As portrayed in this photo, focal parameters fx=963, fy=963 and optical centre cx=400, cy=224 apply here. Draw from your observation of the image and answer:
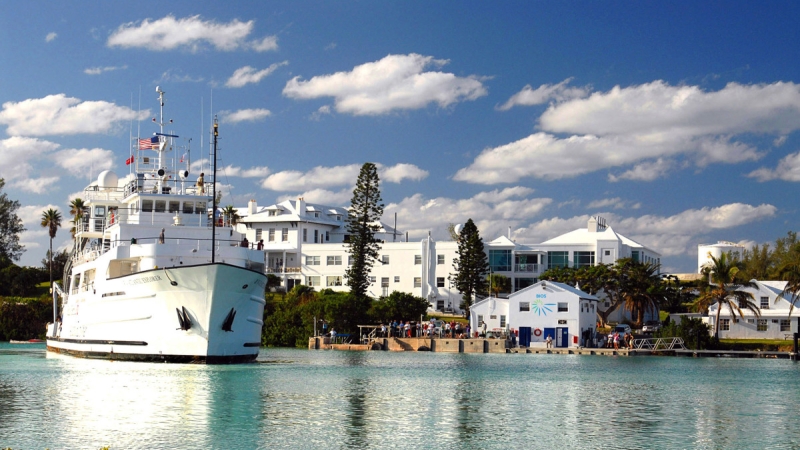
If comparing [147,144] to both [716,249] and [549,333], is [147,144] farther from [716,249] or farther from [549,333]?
[716,249]

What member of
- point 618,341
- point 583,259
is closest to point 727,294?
point 618,341

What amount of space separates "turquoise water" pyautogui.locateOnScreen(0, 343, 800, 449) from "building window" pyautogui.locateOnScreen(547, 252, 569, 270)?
4662 cm

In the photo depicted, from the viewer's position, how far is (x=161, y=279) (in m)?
41.3

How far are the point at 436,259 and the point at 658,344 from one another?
94.0 ft

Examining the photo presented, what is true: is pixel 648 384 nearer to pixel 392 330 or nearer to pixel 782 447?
pixel 782 447

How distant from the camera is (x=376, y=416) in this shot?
2712cm

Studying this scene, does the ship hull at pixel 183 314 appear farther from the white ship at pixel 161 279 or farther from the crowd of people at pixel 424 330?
the crowd of people at pixel 424 330

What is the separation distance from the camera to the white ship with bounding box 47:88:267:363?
41719 mm

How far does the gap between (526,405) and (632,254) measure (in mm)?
68442

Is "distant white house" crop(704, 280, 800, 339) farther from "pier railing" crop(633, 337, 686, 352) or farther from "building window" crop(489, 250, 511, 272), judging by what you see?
"building window" crop(489, 250, 511, 272)

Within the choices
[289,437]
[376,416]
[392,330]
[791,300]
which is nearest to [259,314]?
[376,416]

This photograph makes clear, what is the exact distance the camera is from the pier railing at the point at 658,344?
70.6 m

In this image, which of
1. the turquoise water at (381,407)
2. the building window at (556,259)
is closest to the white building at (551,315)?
the building window at (556,259)

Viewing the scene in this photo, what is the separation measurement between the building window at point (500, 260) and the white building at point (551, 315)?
19.0 meters
